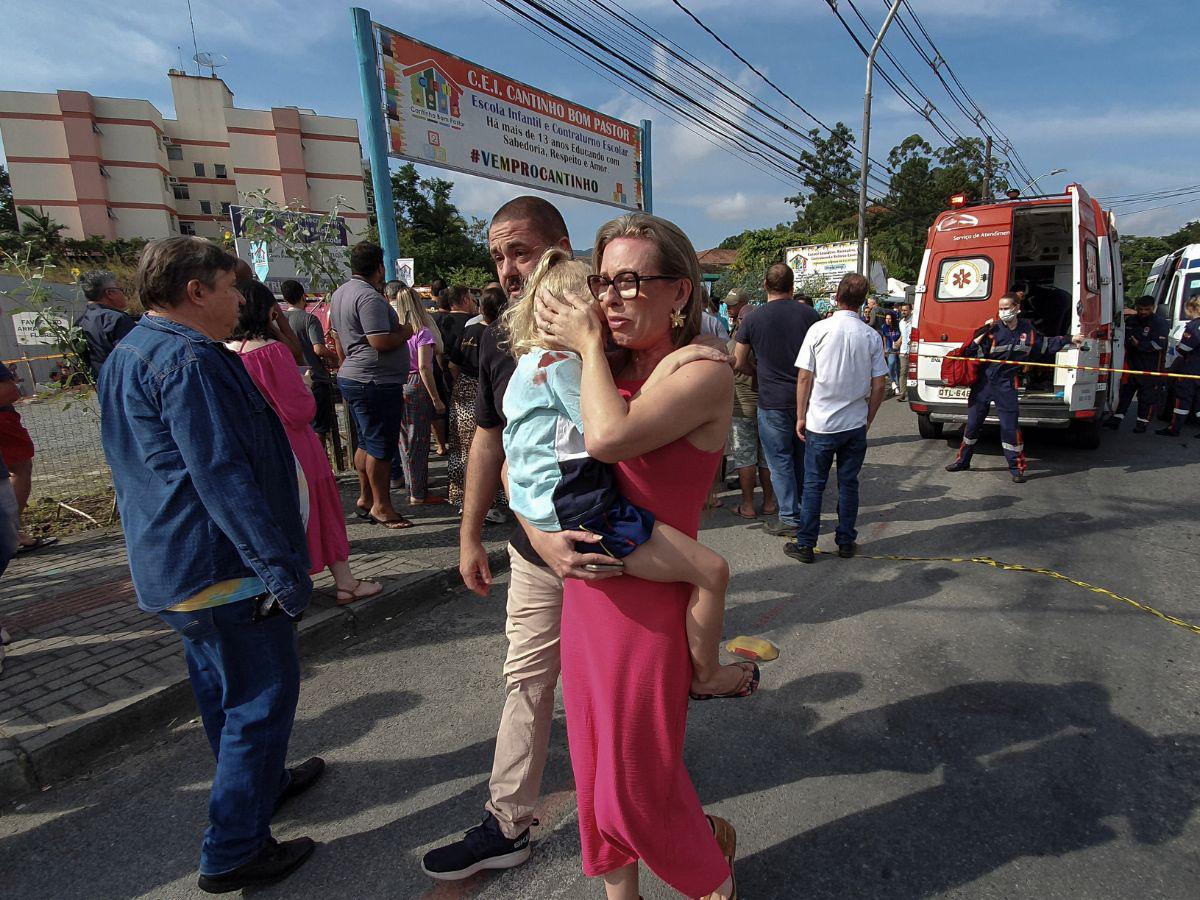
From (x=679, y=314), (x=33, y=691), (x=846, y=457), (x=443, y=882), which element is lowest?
(x=443, y=882)

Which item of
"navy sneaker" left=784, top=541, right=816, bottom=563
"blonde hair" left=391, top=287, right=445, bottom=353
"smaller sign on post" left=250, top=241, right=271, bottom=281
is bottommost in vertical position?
"navy sneaker" left=784, top=541, right=816, bottom=563

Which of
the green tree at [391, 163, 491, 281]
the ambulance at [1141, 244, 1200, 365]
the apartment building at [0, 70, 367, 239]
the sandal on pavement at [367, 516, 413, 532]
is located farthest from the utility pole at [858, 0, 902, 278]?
the apartment building at [0, 70, 367, 239]

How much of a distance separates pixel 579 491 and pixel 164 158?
7415 centimetres

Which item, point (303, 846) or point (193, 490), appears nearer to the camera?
point (193, 490)

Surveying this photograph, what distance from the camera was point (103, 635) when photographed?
3.57m

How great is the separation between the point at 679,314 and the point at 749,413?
14.7 ft

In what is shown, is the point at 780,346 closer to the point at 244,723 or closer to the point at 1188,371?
the point at 244,723

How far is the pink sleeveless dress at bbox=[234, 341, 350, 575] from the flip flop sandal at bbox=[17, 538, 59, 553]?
3.20 meters

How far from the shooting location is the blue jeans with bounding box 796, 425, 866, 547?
4488mm

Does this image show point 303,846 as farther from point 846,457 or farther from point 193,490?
point 846,457

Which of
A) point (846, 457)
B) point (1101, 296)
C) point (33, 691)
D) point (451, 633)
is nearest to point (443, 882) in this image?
point (451, 633)

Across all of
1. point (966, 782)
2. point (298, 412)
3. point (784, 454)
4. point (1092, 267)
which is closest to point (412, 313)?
point (298, 412)

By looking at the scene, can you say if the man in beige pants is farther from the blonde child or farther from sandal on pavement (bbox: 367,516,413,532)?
sandal on pavement (bbox: 367,516,413,532)

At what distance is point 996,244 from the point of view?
779cm
